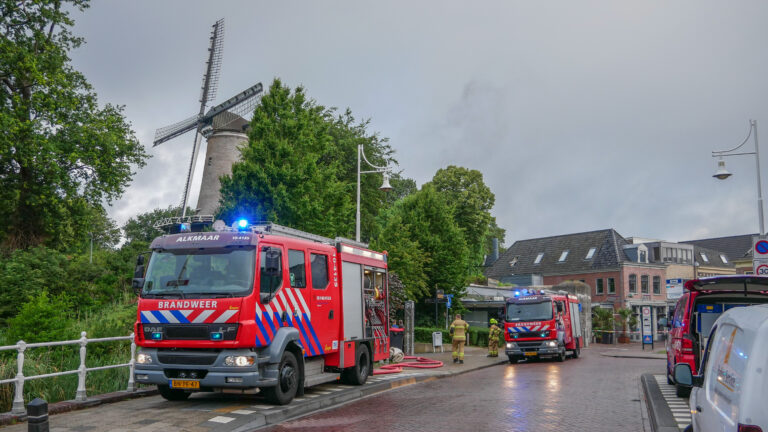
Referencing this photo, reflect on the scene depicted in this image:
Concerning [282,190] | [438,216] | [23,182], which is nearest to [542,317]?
[282,190]

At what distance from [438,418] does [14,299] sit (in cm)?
1736

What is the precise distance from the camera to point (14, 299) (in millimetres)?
21938

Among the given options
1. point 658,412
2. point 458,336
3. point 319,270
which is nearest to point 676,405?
point 658,412

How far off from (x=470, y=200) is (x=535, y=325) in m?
31.5

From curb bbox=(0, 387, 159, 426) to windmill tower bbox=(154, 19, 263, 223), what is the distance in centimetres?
2923

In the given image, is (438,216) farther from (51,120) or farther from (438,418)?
(438,418)

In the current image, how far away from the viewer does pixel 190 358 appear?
10.5m

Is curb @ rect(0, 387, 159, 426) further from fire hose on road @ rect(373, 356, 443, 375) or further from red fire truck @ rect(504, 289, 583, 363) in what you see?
red fire truck @ rect(504, 289, 583, 363)

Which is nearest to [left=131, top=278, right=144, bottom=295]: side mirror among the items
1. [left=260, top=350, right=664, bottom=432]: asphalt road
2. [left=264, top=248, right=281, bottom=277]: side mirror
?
[left=264, top=248, right=281, bottom=277]: side mirror

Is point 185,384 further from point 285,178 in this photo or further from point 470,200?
point 470,200

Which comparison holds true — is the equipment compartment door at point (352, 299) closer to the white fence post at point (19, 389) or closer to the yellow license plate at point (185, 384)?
the yellow license plate at point (185, 384)

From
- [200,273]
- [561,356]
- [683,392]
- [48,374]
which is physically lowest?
[561,356]

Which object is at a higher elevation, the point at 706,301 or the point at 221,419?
the point at 706,301

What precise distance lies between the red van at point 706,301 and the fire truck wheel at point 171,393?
8.84 metres
